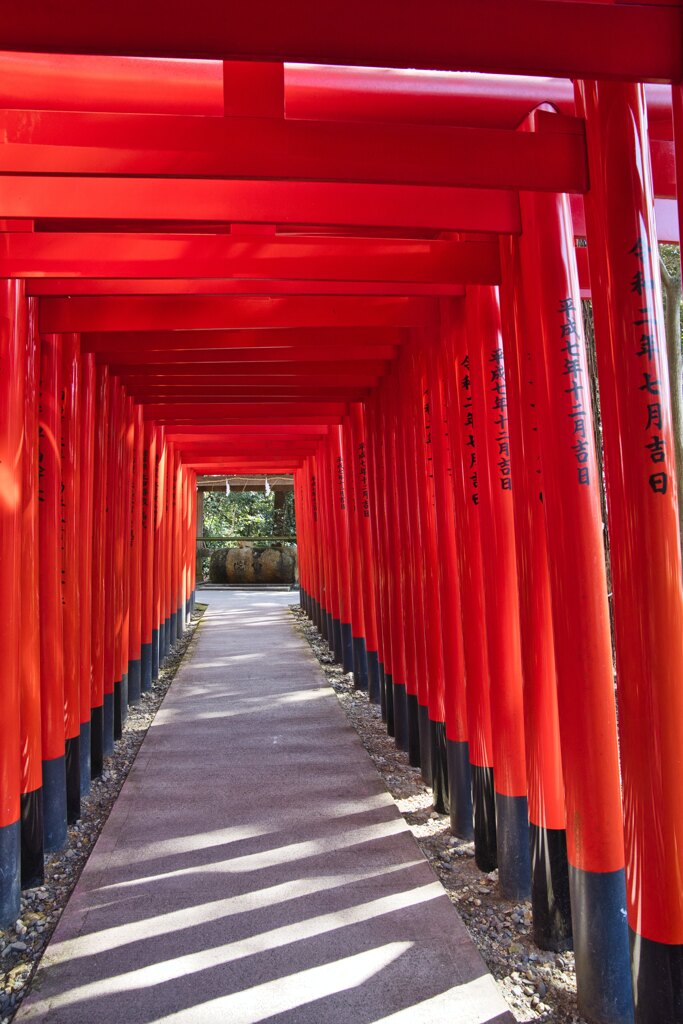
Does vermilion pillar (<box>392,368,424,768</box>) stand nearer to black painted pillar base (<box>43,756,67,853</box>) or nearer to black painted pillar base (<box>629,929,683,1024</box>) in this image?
black painted pillar base (<box>43,756,67,853</box>)

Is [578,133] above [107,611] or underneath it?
above

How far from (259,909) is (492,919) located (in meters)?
1.14

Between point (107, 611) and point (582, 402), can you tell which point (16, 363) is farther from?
point (107, 611)

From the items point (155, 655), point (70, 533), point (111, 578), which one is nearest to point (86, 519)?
point (70, 533)

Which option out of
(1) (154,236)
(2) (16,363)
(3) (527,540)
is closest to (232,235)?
(1) (154,236)

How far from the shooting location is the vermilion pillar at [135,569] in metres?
8.55

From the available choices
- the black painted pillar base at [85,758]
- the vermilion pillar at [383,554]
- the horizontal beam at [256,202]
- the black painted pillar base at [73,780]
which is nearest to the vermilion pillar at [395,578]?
the vermilion pillar at [383,554]

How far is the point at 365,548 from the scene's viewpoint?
8711mm

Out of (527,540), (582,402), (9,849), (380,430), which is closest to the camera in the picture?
(582,402)

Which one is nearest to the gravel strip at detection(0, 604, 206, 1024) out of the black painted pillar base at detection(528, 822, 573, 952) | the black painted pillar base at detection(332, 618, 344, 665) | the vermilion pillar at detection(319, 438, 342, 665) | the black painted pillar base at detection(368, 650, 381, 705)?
the black painted pillar base at detection(528, 822, 573, 952)

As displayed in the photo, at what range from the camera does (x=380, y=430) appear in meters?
7.46

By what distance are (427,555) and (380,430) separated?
226cm

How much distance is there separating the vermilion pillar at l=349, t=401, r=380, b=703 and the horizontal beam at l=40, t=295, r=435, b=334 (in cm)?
355

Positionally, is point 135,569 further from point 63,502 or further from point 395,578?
point 63,502
